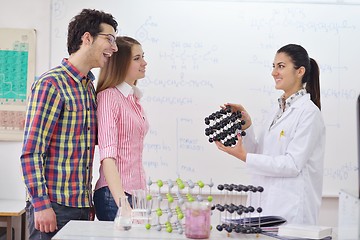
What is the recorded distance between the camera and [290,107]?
107 inches

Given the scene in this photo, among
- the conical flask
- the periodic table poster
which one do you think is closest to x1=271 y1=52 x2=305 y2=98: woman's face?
the conical flask

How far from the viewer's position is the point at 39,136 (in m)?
2.20

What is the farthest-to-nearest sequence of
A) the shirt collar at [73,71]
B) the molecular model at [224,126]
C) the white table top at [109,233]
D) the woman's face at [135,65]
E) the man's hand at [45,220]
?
1. the woman's face at [135,65]
2. the molecular model at [224,126]
3. the shirt collar at [73,71]
4. the man's hand at [45,220]
5. the white table top at [109,233]

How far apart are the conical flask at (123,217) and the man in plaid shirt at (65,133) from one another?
0.26 m

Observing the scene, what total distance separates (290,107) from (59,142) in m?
1.13

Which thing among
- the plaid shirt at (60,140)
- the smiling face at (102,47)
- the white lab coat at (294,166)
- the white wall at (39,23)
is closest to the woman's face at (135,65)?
the smiling face at (102,47)

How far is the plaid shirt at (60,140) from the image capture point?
219cm

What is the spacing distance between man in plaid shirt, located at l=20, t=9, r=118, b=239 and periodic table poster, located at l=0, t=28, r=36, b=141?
1490 millimetres

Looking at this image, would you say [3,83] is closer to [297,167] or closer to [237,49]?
[237,49]

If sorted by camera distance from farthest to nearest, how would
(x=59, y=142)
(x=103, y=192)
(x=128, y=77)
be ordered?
1. (x=128, y=77)
2. (x=103, y=192)
3. (x=59, y=142)

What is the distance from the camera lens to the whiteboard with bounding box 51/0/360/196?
12.4 ft

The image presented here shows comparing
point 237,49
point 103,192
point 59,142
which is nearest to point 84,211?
point 103,192

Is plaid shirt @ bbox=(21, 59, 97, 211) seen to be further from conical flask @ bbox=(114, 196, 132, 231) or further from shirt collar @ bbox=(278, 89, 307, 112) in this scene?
shirt collar @ bbox=(278, 89, 307, 112)

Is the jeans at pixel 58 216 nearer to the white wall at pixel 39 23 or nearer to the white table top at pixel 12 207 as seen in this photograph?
the white table top at pixel 12 207
